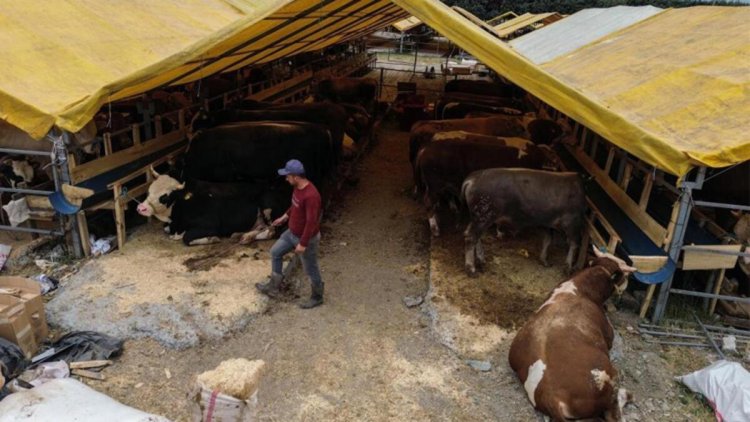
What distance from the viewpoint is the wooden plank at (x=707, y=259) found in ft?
19.8

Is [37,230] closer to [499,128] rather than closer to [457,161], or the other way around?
[457,161]

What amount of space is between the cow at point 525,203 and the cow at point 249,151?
350 cm

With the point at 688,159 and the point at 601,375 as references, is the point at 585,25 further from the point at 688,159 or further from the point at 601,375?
the point at 601,375

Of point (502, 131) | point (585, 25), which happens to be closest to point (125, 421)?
point (502, 131)

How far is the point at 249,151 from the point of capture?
9594 mm

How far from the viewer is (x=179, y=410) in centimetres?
488

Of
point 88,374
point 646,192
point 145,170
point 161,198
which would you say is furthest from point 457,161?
point 88,374

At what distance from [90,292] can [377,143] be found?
9.18 m

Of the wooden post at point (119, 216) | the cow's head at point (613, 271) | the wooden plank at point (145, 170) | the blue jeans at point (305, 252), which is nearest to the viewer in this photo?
the cow's head at point (613, 271)

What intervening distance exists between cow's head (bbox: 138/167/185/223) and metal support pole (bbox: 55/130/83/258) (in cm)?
87

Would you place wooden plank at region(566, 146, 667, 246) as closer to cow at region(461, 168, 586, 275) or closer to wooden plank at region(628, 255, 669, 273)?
wooden plank at region(628, 255, 669, 273)

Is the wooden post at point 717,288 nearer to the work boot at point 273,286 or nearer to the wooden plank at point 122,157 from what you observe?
the work boot at point 273,286

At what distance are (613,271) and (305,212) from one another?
3.41m

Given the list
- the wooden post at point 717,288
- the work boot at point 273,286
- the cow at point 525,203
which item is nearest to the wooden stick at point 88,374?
the work boot at point 273,286
